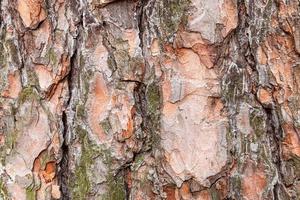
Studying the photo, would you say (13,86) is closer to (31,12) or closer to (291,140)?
(31,12)

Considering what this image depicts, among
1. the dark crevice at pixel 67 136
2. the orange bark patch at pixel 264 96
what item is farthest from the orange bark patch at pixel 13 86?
the orange bark patch at pixel 264 96

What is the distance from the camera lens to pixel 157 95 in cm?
126

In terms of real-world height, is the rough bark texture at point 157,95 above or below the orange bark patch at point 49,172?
above

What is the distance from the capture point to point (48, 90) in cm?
126

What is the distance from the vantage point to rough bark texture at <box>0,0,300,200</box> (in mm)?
1236

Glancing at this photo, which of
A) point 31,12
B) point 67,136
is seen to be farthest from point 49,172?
point 31,12

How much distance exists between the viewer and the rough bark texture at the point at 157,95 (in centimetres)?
124

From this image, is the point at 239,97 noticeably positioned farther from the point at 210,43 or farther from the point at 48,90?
the point at 48,90

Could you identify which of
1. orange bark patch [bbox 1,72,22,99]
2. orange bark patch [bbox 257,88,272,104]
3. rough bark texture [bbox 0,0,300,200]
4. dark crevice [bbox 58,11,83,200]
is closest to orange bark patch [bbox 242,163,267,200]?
rough bark texture [bbox 0,0,300,200]

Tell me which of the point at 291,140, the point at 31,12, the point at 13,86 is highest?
the point at 31,12

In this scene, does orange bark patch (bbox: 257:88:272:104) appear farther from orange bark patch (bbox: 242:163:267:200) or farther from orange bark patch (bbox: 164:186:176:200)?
orange bark patch (bbox: 164:186:176:200)

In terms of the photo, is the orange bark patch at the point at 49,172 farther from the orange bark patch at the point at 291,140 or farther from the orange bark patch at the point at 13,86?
the orange bark patch at the point at 291,140

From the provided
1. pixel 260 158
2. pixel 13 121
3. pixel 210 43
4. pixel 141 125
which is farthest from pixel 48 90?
pixel 260 158

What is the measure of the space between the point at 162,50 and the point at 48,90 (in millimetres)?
268
